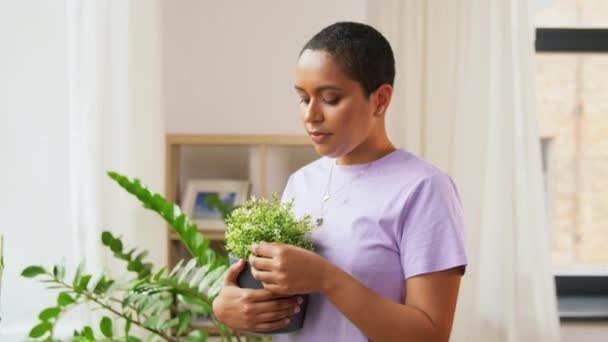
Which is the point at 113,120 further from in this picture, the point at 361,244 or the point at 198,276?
the point at 361,244

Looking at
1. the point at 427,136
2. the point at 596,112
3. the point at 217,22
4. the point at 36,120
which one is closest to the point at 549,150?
the point at 596,112

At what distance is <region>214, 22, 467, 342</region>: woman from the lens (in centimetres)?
98

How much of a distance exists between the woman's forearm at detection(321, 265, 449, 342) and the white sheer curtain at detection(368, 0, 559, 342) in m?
1.47

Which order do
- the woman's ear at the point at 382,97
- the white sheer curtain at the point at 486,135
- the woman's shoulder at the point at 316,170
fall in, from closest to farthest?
the woman's ear at the point at 382,97 → the woman's shoulder at the point at 316,170 → the white sheer curtain at the point at 486,135

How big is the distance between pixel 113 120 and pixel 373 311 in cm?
150

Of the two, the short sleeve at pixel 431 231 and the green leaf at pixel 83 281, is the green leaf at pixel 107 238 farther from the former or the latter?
the short sleeve at pixel 431 231

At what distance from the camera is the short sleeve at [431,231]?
1.00 meters

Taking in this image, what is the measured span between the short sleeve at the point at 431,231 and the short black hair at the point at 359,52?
164 mm

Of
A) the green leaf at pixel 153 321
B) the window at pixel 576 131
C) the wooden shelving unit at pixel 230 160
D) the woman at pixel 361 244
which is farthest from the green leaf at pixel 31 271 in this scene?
the window at pixel 576 131

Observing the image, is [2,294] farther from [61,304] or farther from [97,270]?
[61,304]

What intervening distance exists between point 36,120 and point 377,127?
150 cm

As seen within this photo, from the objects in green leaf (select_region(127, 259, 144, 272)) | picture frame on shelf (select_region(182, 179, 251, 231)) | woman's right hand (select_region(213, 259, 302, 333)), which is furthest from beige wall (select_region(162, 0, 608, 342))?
woman's right hand (select_region(213, 259, 302, 333))

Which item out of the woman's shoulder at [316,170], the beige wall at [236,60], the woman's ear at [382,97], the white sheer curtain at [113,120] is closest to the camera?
the woman's ear at [382,97]

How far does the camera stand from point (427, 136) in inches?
97.2
